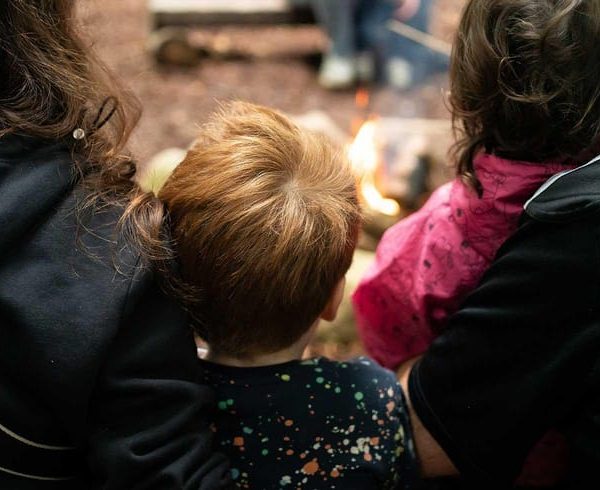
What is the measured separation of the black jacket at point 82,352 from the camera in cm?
125

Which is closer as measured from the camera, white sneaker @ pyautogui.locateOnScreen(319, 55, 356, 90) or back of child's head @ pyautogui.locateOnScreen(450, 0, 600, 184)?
back of child's head @ pyautogui.locateOnScreen(450, 0, 600, 184)

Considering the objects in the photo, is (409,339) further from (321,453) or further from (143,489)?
(143,489)

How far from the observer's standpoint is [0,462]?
1.36 meters

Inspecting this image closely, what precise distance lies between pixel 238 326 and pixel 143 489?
34 cm

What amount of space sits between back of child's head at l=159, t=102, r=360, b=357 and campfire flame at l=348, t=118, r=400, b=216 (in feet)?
5.57

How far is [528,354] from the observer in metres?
1.49

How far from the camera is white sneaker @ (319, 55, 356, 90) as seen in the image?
5059mm

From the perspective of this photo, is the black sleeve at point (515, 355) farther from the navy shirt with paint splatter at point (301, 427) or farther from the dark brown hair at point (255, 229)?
the dark brown hair at point (255, 229)

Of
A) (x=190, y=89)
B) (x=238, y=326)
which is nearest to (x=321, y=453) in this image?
(x=238, y=326)

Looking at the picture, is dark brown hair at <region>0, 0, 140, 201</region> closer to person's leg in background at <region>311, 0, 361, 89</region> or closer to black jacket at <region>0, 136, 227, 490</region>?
black jacket at <region>0, 136, 227, 490</region>

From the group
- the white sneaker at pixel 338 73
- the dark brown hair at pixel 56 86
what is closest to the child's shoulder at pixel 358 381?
the dark brown hair at pixel 56 86

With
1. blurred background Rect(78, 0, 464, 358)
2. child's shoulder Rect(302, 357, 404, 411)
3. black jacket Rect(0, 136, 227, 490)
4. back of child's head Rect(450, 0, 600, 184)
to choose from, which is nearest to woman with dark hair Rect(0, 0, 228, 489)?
black jacket Rect(0, 136, 227, 490)

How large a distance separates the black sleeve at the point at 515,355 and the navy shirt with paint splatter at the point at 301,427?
15cm

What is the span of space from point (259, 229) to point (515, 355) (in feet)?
1.82
